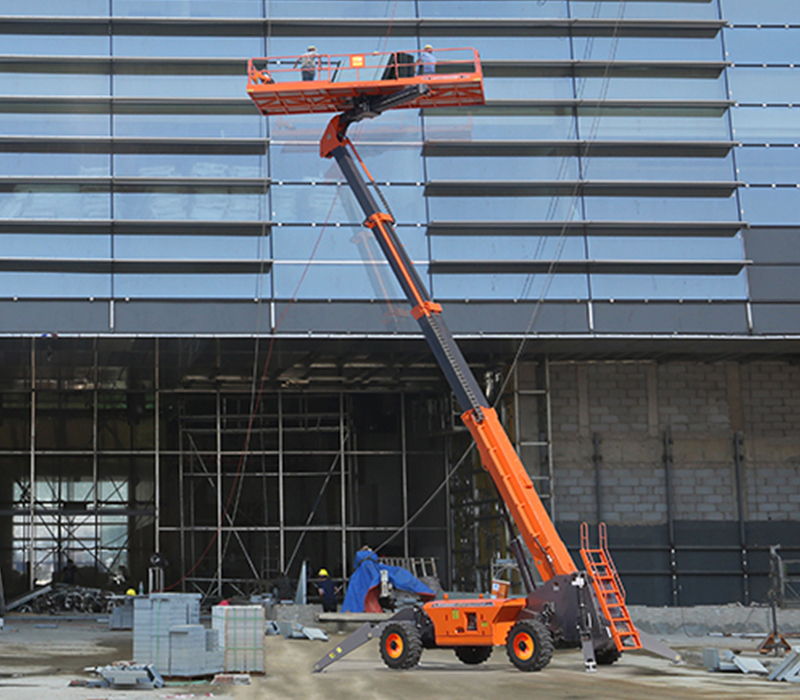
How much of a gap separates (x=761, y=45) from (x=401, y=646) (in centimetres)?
1964

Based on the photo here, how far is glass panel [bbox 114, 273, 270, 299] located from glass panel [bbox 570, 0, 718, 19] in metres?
10.9

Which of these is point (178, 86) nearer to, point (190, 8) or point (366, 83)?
point (190, 8)

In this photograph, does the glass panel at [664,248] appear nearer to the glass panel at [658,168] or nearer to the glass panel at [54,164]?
the glass panel at [658,168]

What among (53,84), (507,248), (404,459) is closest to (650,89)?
(507,248)

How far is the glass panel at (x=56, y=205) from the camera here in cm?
2534

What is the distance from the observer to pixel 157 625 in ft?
51.3

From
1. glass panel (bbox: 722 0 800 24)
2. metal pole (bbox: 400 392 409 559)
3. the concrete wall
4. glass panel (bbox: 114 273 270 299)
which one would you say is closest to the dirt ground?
the concrete wall

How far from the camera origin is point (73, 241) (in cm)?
2538

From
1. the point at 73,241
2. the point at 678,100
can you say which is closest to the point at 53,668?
the point at 73,241

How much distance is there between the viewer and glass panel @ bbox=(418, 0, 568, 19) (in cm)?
2712

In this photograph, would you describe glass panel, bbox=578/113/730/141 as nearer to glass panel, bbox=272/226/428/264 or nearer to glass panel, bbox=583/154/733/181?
glass panel, bbox=583/154/733/181

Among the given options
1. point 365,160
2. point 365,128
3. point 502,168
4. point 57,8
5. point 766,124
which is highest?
point 57,8

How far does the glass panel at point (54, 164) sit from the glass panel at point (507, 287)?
28.4 feet

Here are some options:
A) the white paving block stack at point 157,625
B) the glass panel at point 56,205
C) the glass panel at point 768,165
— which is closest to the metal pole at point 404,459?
the glass panel at point 56,205
